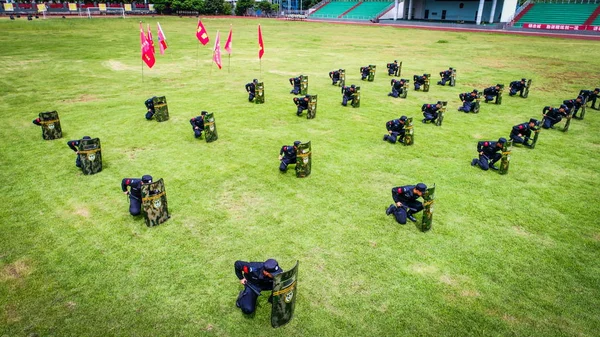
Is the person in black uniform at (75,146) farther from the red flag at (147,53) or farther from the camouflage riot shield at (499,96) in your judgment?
the camouflage riot shield at (499,96)

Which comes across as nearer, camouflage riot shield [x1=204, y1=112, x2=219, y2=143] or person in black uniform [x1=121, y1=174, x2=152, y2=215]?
person in black uniform [x1=121, y1=174, x2=152, y2=215]

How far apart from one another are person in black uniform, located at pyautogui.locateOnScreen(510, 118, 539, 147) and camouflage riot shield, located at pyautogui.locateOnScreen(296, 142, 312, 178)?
8.46m

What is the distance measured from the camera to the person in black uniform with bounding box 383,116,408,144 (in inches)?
517

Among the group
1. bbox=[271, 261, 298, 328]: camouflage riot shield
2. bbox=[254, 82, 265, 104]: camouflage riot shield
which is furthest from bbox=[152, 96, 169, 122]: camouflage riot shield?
bbox=[271, 261, 298, 328]: camouflage riot shield

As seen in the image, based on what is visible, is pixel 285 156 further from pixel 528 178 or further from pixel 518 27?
pixel 518 27

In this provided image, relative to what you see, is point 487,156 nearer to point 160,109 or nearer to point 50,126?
point 160,109

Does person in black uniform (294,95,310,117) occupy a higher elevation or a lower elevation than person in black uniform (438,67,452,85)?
lower

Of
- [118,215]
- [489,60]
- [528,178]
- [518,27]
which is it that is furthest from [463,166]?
[518,27]

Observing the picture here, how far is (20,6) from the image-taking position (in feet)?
210

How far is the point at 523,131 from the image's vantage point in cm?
1323

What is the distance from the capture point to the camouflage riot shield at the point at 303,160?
1034cm

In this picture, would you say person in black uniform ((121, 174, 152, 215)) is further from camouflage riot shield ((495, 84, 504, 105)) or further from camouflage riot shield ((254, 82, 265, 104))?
camouflage riot shield ((495, 84, 504, 105))

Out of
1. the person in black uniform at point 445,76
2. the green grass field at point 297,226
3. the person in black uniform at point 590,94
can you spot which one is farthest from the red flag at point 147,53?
the person in black uniform at point 590,94

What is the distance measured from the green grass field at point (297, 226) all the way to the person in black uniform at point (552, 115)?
0.99 m
